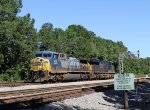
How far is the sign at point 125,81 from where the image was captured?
17.0 metres

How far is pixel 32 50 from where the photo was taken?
4716 centimetres

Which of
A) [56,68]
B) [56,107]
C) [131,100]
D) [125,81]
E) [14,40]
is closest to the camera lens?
[56,107]

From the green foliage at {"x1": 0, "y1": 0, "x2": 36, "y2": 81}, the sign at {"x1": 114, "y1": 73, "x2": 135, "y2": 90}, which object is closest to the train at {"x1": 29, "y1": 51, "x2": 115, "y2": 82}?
the green foliage at {"x1": 0, "y1": 0, "x2": 36, "y2": 81}

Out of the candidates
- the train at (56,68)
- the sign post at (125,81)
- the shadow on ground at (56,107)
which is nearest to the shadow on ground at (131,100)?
the sign post at (125,81)

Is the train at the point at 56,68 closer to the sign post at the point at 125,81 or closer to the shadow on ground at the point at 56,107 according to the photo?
the shadow on ground at the point at 56,107

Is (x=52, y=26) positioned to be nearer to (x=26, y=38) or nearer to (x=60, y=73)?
(x=26, y=38)

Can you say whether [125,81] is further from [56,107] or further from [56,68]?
[56,68]

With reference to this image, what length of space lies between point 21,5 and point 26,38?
4455 millimetres

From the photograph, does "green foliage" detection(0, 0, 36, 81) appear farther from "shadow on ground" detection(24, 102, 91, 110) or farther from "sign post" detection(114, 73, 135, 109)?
"sign post" detection(114, 73, 135, 109)

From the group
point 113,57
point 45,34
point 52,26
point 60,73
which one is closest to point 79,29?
point 113,57

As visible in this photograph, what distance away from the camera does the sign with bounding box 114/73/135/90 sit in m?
17.0

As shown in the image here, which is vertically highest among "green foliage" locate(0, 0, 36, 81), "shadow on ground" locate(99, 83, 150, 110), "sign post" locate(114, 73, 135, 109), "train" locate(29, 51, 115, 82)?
"green foliage" locate(0, 0, 36, 81)

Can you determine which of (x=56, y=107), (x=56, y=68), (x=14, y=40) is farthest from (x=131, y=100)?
(x=14, y=40)

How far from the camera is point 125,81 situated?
56.2 ft
